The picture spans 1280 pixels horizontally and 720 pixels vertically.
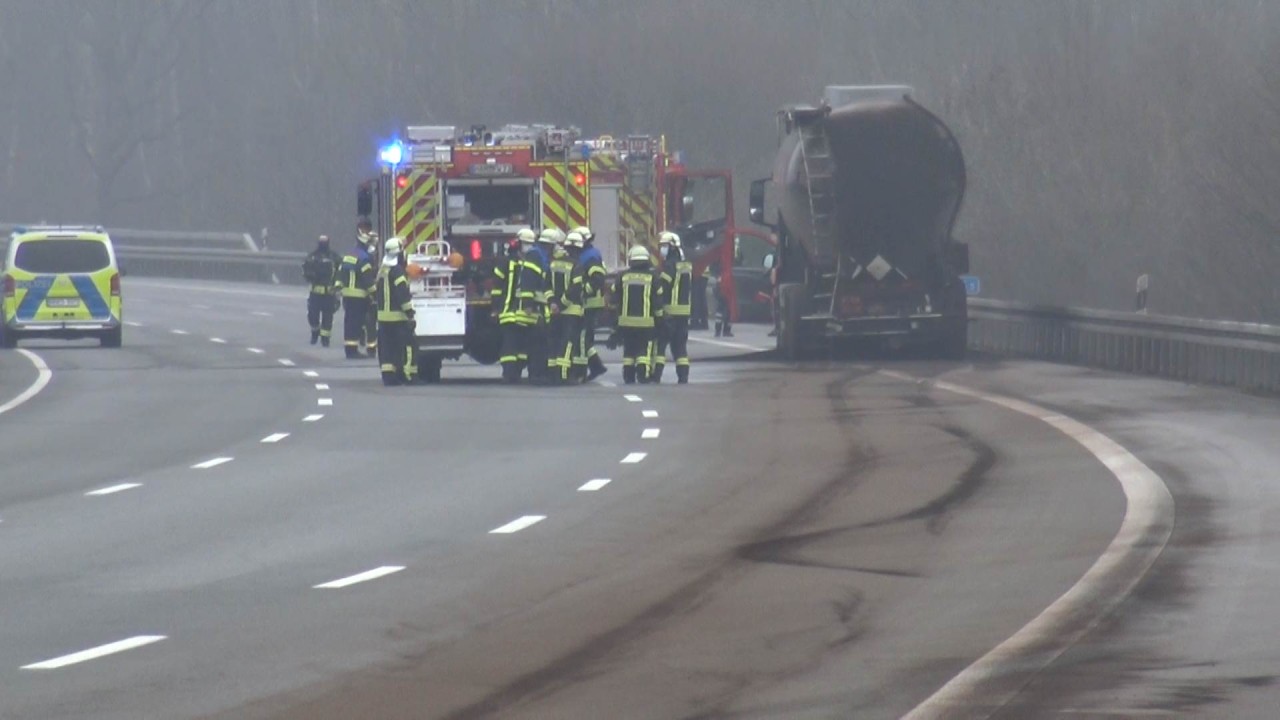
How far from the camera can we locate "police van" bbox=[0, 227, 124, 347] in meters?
35.8

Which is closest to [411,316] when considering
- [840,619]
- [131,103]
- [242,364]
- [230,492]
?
[242,364]

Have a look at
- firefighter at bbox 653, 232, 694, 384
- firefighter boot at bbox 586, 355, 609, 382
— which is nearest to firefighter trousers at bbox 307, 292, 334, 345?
firefighter boot at bbox 586, 355, 609, 382

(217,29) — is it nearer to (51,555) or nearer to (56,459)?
(56,459)

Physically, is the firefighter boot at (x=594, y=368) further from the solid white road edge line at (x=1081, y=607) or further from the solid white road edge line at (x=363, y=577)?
the solid white road edge line at (x=363, y=577)

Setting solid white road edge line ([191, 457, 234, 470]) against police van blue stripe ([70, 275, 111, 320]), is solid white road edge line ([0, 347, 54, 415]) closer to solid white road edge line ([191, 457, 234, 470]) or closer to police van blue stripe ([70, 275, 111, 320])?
police van blue stripe ([70, 275, 111, 320])

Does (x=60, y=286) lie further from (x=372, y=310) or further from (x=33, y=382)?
(x=33, y=382)

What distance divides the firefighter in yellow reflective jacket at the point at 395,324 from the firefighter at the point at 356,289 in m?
5.39

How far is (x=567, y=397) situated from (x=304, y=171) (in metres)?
56.0

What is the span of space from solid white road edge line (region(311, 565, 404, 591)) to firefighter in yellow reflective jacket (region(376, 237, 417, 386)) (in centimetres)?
1416

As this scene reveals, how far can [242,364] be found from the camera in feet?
105

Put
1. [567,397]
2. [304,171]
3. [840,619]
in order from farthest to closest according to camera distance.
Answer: [304,171], [567,397], [840,619]

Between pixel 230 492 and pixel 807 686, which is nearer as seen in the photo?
pixel 807 686

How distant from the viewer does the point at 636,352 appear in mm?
26781

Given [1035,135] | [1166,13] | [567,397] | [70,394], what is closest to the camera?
[567,397]
